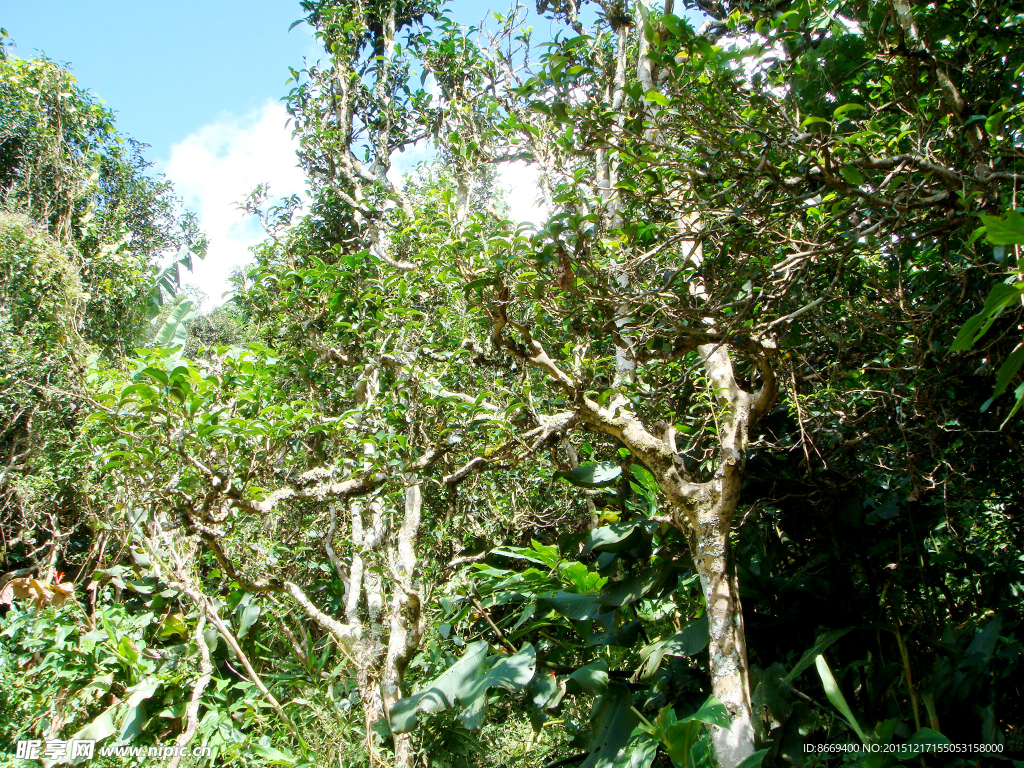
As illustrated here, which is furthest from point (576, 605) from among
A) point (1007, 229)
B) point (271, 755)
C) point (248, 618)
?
point (248, 618)

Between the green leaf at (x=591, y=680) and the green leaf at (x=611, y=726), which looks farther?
the green leaf at (x=591, y=680)

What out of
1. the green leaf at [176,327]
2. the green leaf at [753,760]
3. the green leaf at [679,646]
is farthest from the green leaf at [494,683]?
the green leaf at [176,327]

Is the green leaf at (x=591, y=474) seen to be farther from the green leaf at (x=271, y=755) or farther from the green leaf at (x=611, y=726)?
the green leaf at (x=271, y=755)

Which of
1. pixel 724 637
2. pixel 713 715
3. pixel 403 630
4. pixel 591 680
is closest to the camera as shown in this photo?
pixel 713 715

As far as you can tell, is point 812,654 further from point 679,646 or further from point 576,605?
point 576,605

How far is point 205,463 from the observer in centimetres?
300

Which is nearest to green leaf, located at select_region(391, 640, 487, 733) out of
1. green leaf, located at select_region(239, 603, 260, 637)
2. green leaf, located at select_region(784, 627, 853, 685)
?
green leaf, located at select_region(784, 627, 853, 685)

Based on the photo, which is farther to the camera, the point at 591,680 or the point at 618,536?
the point at 618,536

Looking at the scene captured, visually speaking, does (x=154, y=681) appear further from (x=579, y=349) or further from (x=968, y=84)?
(x=968, y=84)

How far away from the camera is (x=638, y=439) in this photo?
8.64 ft

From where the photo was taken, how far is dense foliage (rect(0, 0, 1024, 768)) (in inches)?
88.9

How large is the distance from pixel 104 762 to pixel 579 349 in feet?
13.9

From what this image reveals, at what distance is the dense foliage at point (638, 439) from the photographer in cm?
226

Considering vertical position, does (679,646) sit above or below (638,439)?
below
